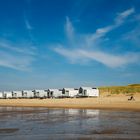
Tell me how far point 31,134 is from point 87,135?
3.08 meters

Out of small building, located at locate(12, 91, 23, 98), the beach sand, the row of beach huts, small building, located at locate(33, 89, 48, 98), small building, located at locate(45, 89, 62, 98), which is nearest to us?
the beach sand

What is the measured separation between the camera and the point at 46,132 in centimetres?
1750

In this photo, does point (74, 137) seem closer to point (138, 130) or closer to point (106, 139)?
point (106, 139)

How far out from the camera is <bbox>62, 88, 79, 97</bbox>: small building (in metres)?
79.8

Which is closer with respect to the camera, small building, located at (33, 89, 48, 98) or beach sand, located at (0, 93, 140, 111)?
beach sand, located at (0, 93, 140, 111)

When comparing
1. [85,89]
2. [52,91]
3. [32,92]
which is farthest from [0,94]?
[85,89]

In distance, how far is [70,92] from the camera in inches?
3172

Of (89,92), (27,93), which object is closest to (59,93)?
(89,92)

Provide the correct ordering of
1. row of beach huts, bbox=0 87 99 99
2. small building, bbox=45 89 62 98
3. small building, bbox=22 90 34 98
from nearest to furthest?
1. row of beach huts, bbox=0 87 99 99
2. small building, bbox=45 89 62 98
3. small building, bbox=22 90 34 98

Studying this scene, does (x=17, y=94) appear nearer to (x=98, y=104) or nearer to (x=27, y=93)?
(x=27, y=93)

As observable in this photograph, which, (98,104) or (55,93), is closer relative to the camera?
(98,104)

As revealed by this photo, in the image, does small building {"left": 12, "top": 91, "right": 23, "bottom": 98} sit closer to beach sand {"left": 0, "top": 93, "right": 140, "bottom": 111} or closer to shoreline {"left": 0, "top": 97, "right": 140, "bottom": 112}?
beach sand {"left": 0, "top": 93, "right": 140, "bottom": 111}

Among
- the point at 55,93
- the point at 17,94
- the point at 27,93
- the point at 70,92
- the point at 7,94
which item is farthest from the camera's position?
the point at 7,94

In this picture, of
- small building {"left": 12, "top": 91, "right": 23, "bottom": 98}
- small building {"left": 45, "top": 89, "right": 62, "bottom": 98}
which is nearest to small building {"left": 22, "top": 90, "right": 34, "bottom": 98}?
small building {"left": 12, "top": 91, "right": 23, "bottom": 98}
